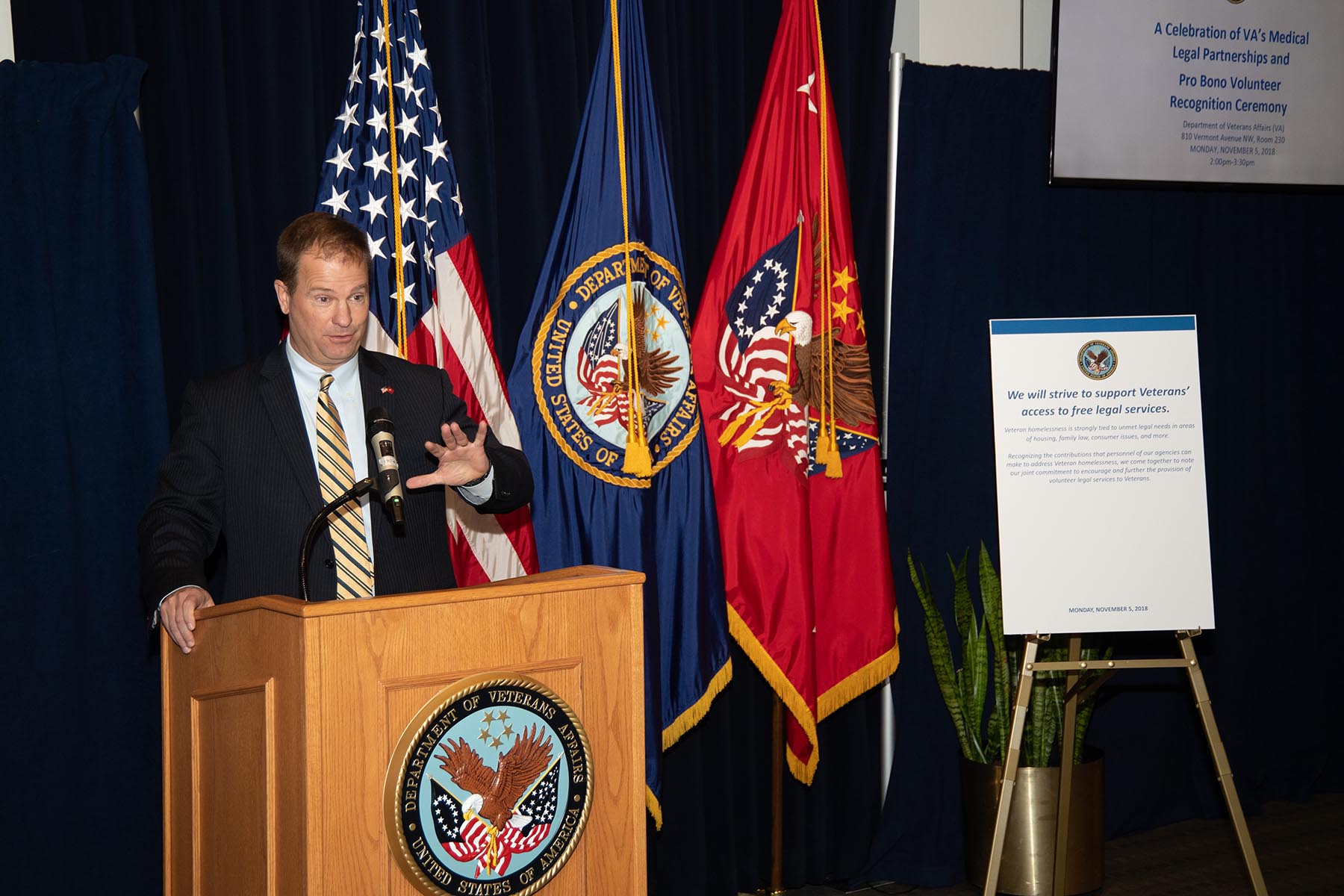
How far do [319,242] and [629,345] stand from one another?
1267 millimetres

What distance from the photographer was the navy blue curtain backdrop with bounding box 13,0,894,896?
10.3 feet

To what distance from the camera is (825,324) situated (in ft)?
12.7

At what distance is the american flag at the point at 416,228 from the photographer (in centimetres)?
329

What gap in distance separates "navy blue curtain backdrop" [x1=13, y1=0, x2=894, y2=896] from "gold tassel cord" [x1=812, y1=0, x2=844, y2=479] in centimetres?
30

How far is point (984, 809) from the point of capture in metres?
3.94

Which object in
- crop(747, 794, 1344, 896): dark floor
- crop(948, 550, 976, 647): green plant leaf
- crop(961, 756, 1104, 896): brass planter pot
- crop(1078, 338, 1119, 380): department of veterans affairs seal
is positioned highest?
crop(1078, 338, 1119, 380): department of veterans affairs seal

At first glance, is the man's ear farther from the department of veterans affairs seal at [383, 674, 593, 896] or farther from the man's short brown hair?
the department of veterans affairs seal at [383, 674, 593, 896]

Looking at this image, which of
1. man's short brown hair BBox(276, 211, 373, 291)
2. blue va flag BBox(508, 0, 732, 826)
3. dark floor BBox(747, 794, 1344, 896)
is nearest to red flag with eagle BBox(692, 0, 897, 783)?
blue va flag BBox(508, 0, 732, 826)

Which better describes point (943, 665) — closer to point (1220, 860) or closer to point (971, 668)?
point (971, 668)

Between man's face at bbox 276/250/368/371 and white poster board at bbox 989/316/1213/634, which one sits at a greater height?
man's face at bbox 276/250/368/371

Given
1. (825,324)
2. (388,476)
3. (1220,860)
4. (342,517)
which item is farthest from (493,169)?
(1220,860)

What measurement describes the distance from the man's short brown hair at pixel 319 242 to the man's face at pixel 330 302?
0.5 inches

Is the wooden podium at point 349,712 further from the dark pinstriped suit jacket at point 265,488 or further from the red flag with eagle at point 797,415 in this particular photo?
the red flag with eagle at point 797,415

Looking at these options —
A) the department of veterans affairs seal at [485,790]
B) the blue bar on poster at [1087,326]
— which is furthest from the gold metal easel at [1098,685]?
the department of veterans affairs seal at [485,790]
